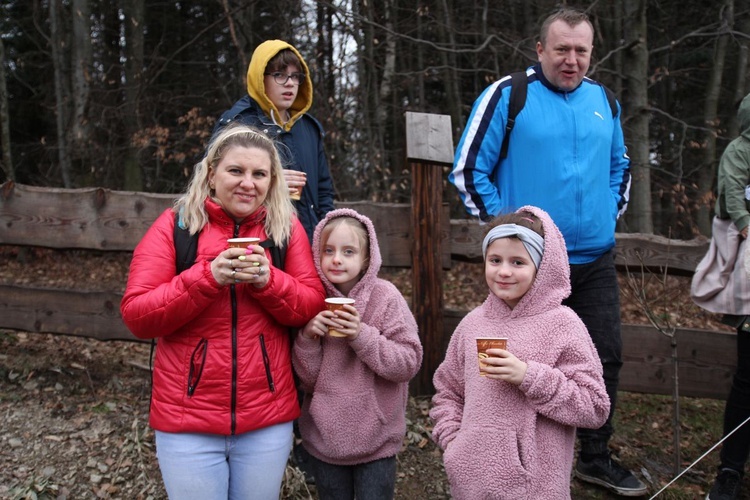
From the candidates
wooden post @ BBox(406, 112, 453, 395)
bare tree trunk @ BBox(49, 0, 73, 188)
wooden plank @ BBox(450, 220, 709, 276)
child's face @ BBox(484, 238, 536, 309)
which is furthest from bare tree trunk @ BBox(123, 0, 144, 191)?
child's face @ BBox(484, 238, 536, 309)

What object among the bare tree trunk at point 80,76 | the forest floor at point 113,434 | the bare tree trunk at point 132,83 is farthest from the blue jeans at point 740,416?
the bare tree trunk at point 80,76

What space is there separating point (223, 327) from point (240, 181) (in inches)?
22.6

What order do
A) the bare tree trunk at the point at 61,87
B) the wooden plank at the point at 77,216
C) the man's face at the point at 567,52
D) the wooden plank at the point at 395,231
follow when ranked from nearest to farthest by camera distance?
the man's face at the point at 567,52 < the wooden plank at the point at 395,231 < the wooden plank at the point at 77,216 < the bare tree trunk at the point at 61,87

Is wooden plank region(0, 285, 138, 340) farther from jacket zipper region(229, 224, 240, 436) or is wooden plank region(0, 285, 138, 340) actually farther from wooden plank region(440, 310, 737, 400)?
wooden plank region(440, 310, 737, 400)

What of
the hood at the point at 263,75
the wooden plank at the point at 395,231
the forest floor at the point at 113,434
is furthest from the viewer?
the wooden plank at the point at 395,231

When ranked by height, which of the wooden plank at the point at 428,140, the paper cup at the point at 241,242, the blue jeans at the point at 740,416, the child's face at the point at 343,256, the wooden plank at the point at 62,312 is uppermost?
the wooden plank at the point at 428,140

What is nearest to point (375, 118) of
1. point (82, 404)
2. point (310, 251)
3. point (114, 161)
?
point (114, 161)

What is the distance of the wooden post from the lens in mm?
4273

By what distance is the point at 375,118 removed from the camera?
33.5 ft

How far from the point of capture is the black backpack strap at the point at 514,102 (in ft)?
11.1

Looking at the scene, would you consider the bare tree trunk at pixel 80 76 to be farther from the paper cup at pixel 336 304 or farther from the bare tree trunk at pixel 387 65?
the paper cup at pixel 336 304

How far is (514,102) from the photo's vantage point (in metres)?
3.40

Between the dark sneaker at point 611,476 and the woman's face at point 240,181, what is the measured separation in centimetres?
245

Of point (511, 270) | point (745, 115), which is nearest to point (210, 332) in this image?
point (511, 270)
